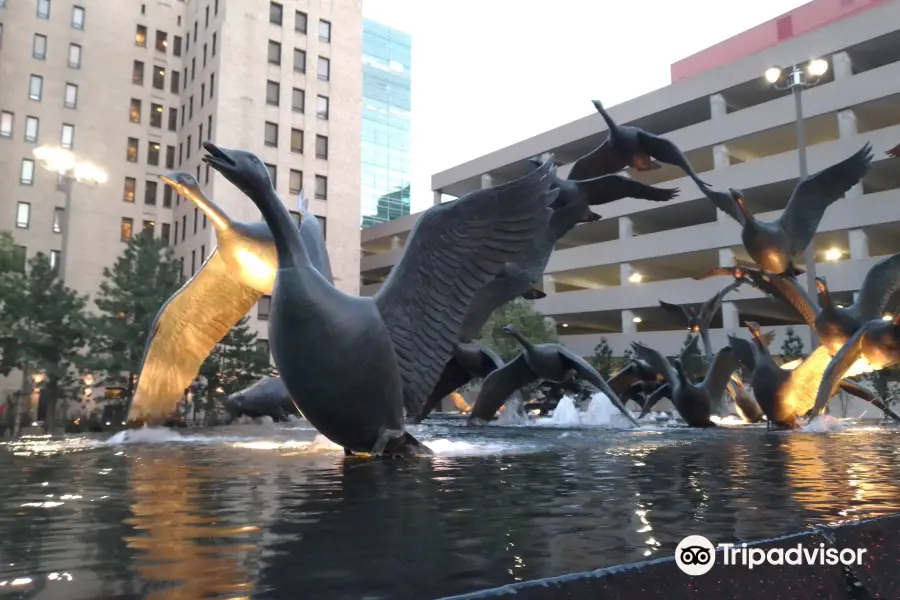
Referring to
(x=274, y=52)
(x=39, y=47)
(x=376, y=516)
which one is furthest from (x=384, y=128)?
(x=376, y=516)

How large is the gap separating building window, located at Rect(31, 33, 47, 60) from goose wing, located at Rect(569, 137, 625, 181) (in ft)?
146

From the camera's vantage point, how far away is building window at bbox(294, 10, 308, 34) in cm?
4594

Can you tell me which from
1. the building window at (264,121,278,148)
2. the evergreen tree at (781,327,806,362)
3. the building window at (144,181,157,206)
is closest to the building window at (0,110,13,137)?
the building window at (144,181,157,206)

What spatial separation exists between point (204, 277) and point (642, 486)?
6210mm

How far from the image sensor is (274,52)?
45.0m

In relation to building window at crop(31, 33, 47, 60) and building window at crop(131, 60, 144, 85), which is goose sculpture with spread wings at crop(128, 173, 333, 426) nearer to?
building window at crop(31, 33, 47, 60)

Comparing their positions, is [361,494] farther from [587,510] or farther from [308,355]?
[308,355]

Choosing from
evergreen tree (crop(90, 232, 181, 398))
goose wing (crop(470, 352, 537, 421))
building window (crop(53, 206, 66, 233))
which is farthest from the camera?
building window (crop(53, 206, 66, 233))

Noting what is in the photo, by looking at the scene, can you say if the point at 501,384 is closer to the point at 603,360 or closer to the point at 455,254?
the point at 455,254

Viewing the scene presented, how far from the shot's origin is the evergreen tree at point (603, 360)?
37219 millimetres

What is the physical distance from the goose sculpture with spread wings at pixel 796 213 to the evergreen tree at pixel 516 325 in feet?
70.5

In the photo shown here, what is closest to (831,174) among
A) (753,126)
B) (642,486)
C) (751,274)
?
(751,274)

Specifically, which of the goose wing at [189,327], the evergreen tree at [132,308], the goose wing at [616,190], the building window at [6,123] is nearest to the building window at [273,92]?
the building window at [6,123]

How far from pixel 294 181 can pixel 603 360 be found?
2216cm
